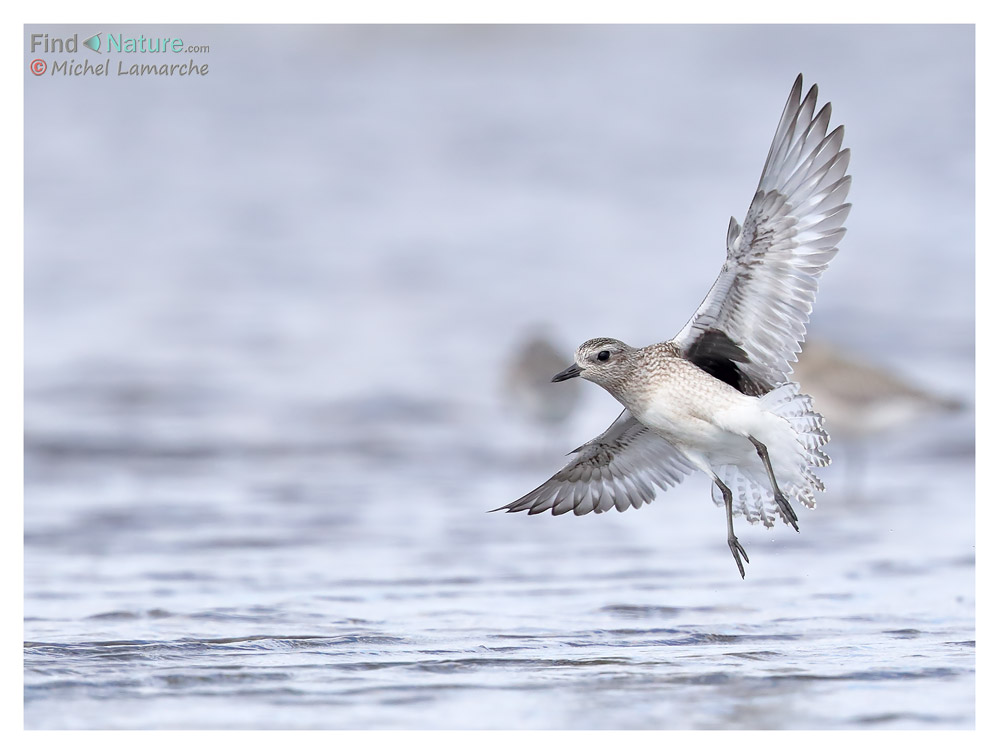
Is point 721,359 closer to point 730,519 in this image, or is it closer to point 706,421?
point 706,421

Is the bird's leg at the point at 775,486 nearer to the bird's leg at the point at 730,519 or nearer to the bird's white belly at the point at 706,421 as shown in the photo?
the bird's white belly at the point at 706,421

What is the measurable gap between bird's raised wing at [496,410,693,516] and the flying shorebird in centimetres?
7

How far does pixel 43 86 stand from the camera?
18844mm

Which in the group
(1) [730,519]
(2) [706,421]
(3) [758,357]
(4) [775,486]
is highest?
(3) [758,357]

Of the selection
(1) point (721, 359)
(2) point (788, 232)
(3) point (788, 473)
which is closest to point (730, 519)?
(3) point (788, 473)

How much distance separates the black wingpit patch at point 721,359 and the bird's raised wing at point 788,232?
0.11m

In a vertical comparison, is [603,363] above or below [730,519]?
above

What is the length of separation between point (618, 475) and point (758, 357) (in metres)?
0.91

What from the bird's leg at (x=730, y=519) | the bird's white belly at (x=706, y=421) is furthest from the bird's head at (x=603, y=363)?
the bird's leg at (x=730, y=519)

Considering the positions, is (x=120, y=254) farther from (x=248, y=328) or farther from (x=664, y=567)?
(x=664, y=567)

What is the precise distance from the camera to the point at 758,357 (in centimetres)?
541

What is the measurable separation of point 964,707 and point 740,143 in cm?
1323

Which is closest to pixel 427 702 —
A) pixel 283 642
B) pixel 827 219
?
pixel 283 642

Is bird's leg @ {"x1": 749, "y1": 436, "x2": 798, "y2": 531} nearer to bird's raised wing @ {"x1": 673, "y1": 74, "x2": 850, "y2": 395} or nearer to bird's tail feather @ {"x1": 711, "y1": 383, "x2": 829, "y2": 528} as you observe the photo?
bird's tail feather @ {"x1": 711, "y1": 383, "x2": 829, "y2": 528}
